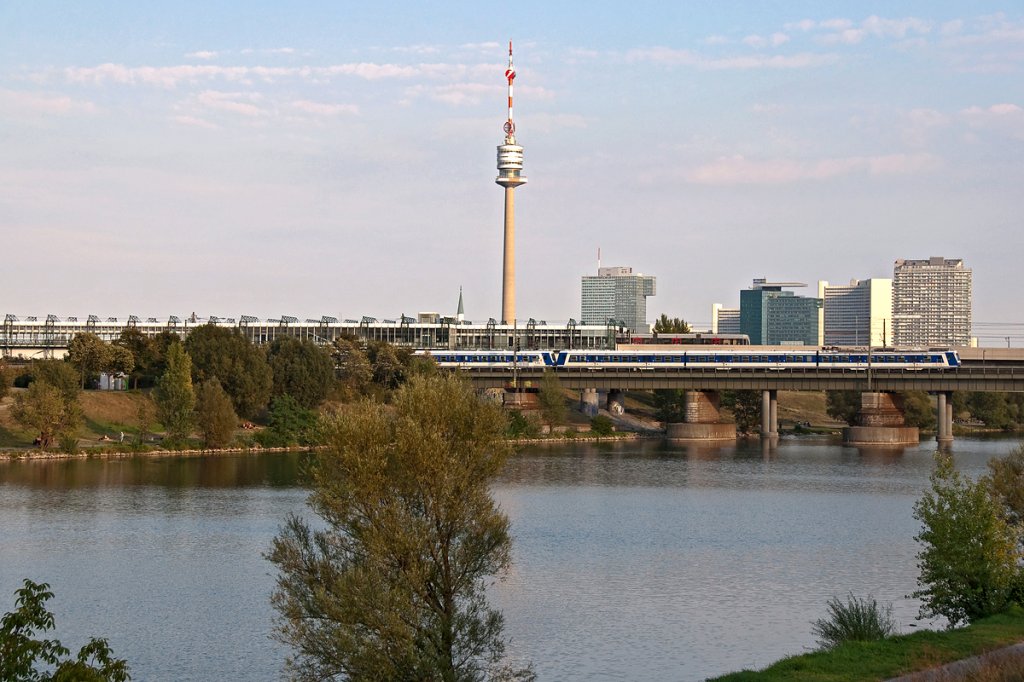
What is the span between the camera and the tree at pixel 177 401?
98.4m

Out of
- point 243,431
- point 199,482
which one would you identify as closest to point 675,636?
point 199,482

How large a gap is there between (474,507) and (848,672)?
976 cm

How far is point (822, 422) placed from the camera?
16750 cm

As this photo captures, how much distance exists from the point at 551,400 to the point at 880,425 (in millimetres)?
34863

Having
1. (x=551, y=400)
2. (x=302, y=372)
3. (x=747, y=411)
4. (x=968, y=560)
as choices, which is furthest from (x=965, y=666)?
(x=747, y=411)

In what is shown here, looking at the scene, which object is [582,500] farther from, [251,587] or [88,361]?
[88,361]

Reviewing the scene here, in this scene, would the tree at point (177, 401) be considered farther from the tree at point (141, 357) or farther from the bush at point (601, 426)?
the bush at point (601, 426)

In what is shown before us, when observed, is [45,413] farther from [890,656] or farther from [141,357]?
[890,656]

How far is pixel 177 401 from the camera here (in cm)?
9881

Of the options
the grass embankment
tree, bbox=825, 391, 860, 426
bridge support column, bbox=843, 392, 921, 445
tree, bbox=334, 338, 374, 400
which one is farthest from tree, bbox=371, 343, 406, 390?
the grass embankment

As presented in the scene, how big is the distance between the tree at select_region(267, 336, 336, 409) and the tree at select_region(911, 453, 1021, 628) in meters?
84.4

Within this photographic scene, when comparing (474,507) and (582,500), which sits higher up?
(474,507)

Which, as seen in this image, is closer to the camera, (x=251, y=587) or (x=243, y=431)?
(x=251, y=587)

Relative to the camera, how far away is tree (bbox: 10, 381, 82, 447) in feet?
300
